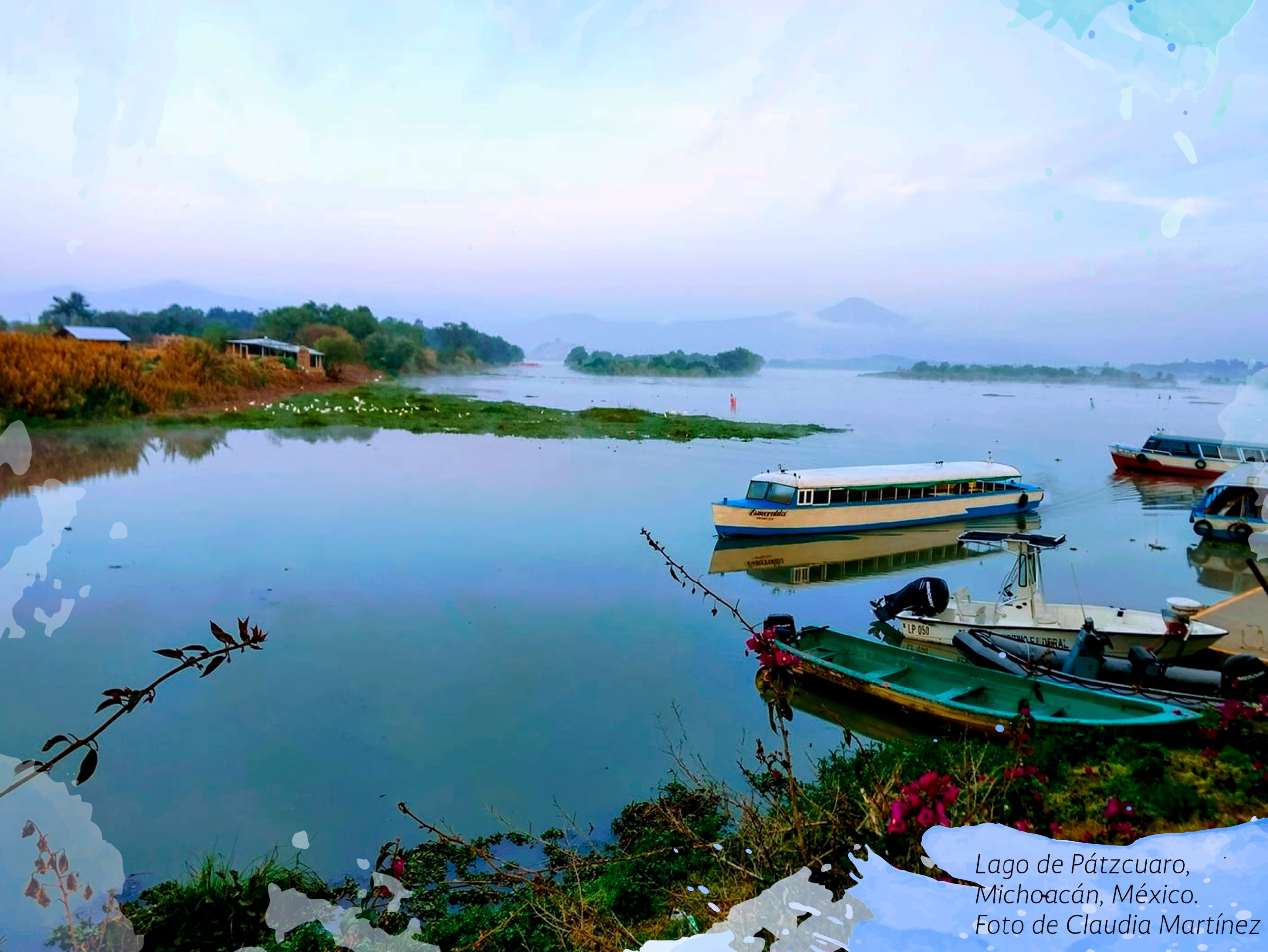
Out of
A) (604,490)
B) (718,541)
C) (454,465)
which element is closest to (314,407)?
(454,465)

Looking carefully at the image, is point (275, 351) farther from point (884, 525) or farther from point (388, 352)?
point (884, 525)

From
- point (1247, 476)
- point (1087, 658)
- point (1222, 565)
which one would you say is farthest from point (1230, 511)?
point (1087, 658)

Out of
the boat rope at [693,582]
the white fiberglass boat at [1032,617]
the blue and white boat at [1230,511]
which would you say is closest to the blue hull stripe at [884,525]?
the blue and white boat at [1230,511]

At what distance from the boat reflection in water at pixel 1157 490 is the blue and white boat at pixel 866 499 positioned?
7.74 ft

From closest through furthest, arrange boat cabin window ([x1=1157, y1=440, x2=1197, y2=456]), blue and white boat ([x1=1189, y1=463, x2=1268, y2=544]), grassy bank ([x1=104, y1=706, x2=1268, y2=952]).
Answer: grassy bank ([x1=104, y1=706, x2=1268, y2=952]), blue and white boat ([x1=1189, y1=463, x2=1268, y2=544]), boat cabin window ([x1=1157, y1=440, x2=1197, y2=456])

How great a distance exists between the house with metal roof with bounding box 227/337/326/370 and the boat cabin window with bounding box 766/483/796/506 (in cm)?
1172

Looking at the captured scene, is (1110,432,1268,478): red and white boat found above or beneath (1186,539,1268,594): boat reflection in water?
above

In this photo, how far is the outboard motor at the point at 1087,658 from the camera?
4.39 m

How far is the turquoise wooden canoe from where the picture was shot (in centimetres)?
362

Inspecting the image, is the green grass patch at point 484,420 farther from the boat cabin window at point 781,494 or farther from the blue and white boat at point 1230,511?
the blue and white boat at point 1230,511

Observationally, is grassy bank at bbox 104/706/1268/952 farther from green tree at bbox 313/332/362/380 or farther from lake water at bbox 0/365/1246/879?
green tree at bbox 313/332/362/380

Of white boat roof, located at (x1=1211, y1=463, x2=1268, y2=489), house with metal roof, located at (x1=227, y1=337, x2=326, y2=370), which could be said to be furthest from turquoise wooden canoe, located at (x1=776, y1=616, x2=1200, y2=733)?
house with metal roof, located at (x1=227, y1=337, x2=326, y2=370)

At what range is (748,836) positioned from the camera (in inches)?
76.5

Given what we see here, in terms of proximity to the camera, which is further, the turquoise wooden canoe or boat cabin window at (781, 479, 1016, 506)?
boat cabin window at (781, 479, 1016, 506)
